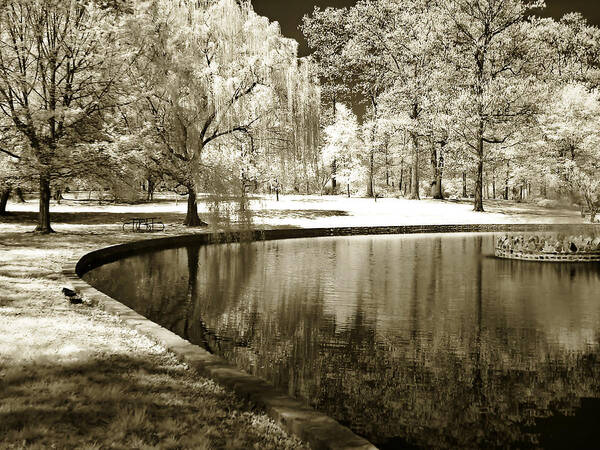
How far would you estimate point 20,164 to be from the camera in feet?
74.0

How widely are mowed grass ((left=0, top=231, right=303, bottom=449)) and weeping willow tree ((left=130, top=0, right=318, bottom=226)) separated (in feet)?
59.3

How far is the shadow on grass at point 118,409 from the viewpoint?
14.4 ft

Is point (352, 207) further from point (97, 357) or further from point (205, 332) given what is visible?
point (97, 357)

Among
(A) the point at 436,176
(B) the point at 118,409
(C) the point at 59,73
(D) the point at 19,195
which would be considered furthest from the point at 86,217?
(B) the point at 118,409

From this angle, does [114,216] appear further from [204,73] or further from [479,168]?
[479,168]

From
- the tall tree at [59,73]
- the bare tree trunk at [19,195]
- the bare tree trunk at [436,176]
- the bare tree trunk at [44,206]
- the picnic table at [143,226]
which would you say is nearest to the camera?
the tall tree at [59,73]

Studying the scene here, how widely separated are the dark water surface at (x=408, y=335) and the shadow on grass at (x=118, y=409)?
1.84 meters

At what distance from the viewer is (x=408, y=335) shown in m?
10.0

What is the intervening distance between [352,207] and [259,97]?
17714mm

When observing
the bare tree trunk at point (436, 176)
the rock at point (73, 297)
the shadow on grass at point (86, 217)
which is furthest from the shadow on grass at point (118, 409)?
the bare tree trunk at point (436, 176)

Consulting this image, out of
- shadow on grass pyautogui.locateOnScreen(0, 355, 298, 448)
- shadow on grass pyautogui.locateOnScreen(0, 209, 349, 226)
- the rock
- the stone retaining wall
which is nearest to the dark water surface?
the stone retaining wall

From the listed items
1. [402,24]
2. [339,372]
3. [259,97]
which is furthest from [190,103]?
[402,24]

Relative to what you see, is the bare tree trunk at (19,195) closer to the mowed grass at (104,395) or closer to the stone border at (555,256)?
the stone border at (555,256)

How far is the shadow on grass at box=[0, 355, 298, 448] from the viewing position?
438 centimetres
